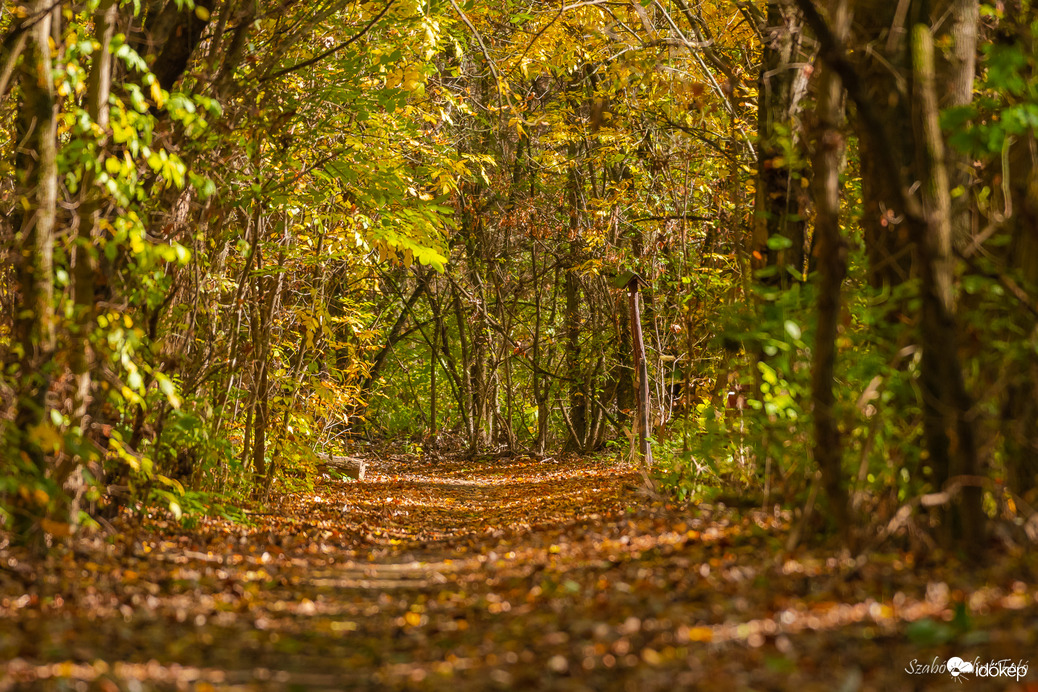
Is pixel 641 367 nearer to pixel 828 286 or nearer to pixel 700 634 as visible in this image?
pixel 828 286

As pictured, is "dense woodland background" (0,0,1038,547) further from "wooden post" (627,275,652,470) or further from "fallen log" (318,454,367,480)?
"fallen log" (318,454,367,480)

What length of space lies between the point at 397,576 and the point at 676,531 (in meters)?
1.82

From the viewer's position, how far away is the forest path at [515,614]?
10.5 ft

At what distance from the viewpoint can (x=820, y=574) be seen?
4.15m

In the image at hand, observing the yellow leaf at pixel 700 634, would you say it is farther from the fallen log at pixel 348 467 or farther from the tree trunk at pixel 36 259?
the fallen log at pixel 348 467

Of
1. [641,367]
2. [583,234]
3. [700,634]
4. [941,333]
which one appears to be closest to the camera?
[700,634]

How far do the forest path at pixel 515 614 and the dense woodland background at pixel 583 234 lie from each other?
380 millimetres

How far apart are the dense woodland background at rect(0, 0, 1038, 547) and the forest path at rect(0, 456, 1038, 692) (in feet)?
1.25

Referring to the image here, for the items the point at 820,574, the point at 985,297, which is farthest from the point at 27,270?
the point at 985,297

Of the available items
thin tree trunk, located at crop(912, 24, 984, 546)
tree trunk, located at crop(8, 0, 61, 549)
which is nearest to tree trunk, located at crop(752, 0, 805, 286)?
thin tree trunk, located at crop(912, 24, 984, 546)

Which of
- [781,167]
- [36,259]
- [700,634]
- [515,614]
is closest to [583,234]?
[781,167]

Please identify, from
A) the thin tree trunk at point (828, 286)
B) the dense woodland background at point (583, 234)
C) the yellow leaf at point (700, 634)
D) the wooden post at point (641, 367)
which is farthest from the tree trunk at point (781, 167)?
the yellow leaf at point (700, 634)

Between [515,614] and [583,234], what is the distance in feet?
32.6

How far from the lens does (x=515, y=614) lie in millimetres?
4266
